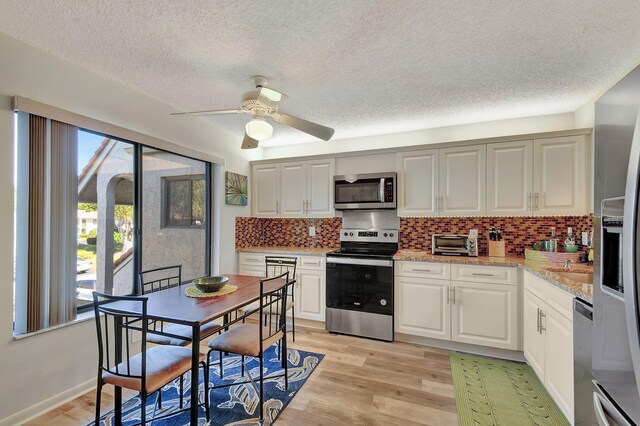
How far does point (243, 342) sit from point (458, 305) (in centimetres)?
208

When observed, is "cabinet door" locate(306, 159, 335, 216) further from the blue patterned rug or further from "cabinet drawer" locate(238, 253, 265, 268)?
the blue patterned rug

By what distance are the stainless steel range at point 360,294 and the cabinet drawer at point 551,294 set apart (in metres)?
1.20

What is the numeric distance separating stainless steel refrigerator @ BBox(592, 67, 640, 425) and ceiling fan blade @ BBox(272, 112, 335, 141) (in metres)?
1.65

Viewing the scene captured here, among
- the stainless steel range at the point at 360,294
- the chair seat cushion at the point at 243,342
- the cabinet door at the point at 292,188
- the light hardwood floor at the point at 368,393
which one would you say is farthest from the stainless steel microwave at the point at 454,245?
the chair seat cushion at the point at 243,342

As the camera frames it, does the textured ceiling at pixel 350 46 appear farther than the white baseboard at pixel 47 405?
No

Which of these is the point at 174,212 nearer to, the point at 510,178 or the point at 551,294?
the point at 551,294

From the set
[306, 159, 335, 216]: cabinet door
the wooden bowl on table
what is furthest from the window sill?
[306, 159, 335, 216]: cabinet door

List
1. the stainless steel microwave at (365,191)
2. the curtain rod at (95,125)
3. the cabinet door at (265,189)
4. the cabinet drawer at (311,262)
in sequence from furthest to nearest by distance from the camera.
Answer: the cabinet door at (265,189) < the cabinet drawer at (311,262) < the stainless steel microwave at (365,191) < the curtain rod at (95,125)

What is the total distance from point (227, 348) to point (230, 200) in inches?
83.5

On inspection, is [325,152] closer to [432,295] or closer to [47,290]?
[432,295]

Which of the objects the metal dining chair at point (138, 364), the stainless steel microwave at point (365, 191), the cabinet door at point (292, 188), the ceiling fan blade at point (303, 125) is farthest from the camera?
the cabinet door at point (292, 188)

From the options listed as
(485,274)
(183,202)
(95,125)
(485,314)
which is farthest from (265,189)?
(485,314)

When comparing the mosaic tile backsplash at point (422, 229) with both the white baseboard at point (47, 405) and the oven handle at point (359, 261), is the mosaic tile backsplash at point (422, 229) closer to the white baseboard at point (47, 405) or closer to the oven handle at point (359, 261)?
the oven handle at point (359, 261)

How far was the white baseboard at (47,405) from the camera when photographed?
179 cm
